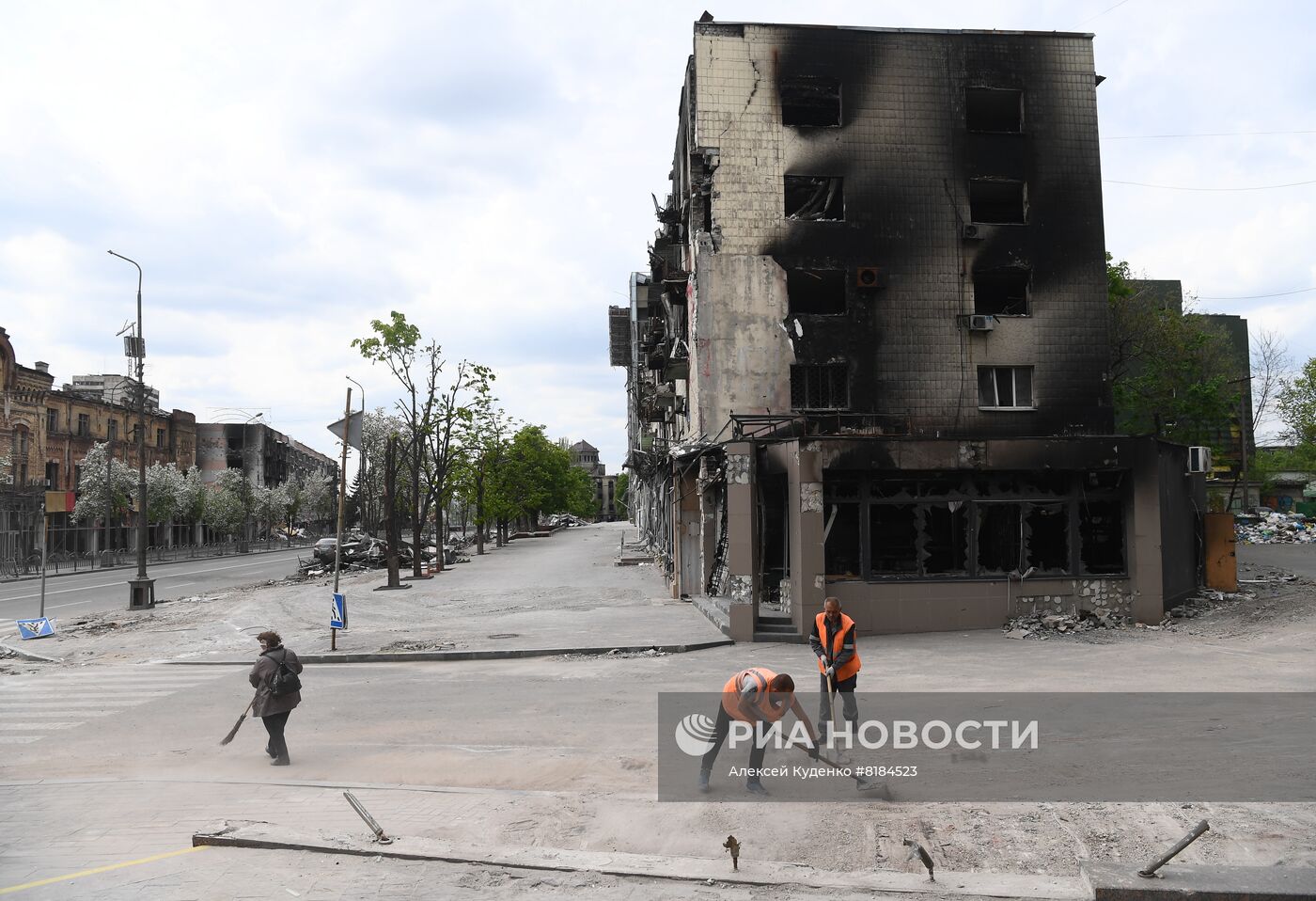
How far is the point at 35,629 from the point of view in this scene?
21.2m

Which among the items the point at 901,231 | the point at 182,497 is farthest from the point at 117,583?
the point at 901,231

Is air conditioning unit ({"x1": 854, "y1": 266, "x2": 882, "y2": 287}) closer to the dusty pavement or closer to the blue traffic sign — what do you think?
the dusty pavement

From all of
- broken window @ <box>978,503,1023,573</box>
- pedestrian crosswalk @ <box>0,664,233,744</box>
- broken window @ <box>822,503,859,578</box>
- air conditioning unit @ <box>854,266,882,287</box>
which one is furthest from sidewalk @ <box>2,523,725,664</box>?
air conditioning unit @ <box>854,266,882,287</box>

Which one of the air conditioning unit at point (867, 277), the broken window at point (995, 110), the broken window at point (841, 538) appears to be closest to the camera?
the broken window at point (841, 538)

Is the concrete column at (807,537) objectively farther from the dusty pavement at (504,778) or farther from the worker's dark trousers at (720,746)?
the worker's dark trousers at (720,746)

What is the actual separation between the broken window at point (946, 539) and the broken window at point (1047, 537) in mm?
1342

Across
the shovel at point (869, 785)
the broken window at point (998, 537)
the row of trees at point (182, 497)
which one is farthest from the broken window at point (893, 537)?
the row of trees at point (182, 497)

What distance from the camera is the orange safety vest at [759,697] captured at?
7562mm

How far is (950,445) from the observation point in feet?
64.1

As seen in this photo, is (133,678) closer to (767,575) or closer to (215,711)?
(215,711)

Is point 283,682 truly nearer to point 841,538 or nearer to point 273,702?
point 273,702

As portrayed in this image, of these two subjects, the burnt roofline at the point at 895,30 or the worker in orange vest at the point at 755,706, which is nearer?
the worker in orange vest at the point at 755,706

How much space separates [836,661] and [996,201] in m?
19.5

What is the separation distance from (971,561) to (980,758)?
11.1 metres
